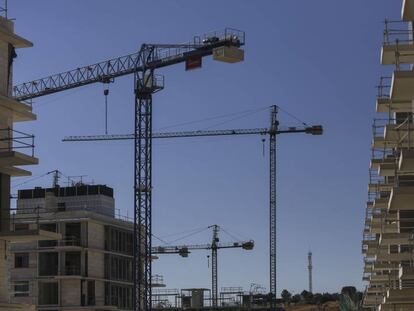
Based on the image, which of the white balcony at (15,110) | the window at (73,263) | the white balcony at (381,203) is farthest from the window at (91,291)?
the white balcony at (15,110)

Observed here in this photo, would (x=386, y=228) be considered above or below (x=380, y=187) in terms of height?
below

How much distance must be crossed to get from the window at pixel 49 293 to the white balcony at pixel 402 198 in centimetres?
5970

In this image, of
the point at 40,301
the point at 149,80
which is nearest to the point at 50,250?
the point at 40,301

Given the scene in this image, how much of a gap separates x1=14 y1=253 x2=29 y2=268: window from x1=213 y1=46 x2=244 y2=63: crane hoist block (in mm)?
24234

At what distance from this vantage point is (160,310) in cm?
12938

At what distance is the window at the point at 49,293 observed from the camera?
84.9 meters

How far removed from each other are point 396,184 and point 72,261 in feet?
194

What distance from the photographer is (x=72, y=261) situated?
8588cm

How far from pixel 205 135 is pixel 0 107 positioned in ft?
338

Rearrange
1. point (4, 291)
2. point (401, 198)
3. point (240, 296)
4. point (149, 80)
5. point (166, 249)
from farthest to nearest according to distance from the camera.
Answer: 1. point (166, 249)
2. point (240, 296)
3. point (149, 80)
4. point (4, 291)
5. point (401, 198)

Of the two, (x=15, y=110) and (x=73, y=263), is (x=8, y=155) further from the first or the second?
(x=73, y=263)

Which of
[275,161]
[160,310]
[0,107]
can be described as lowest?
[160,310]

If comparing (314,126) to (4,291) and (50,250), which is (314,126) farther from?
(4,291)

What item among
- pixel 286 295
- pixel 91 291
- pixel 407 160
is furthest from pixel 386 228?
pixel 286 295
